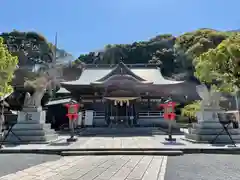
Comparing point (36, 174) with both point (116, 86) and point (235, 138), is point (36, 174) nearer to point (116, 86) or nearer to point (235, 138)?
point (235, 138)

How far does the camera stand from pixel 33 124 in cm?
1307

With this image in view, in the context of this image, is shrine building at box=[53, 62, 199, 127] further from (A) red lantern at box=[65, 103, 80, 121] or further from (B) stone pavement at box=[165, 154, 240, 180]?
(B) stone pavement at box=[165, 154, 240, 180]

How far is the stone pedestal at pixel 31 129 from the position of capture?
1265 cm

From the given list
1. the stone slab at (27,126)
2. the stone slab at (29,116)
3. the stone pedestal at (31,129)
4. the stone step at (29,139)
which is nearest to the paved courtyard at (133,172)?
the stone step at (29,139)

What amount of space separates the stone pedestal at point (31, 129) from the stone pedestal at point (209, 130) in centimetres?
829

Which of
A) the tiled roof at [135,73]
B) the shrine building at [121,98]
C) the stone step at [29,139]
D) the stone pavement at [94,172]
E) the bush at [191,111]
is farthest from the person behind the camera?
the tiled roof at [135,73]

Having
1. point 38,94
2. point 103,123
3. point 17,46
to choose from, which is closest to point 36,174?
point 38,94

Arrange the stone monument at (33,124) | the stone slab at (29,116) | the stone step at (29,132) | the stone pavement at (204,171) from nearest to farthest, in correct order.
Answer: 1. the stone pavement at (204,171)
2. the stone monument at (33,124)
3. the stone step at (29,132)
4. the stone slab at (29,116)

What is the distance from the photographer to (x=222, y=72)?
612 centimetres

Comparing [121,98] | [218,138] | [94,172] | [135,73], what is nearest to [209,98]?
[218,138]

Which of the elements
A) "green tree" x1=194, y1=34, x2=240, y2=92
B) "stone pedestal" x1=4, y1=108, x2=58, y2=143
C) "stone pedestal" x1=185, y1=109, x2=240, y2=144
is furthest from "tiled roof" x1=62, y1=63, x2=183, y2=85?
"green tree" x1=194, y1=34, x2=240, y2=92

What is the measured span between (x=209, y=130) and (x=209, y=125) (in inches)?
11.7

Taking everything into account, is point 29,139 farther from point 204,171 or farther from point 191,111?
point 191,111

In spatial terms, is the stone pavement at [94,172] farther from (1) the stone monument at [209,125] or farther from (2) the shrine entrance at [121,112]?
(2) the shrine entrance at [121,112]
